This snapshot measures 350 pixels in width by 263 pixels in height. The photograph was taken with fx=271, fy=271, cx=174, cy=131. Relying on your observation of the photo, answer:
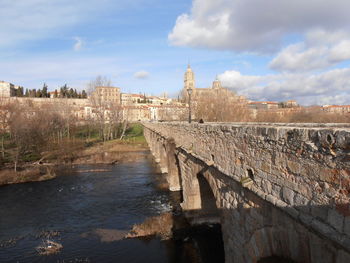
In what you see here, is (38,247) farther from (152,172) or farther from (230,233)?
Answer: (152,172)

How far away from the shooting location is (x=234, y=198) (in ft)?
18.8

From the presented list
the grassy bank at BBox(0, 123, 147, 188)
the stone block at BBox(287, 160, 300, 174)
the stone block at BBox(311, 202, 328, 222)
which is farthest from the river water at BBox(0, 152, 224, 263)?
the stone block at BBox(311, 202, 328, 222)

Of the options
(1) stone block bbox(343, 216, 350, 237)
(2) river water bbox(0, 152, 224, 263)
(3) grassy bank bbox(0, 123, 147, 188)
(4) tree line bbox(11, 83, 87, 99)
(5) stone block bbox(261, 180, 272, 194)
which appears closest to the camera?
(1) stone block bbox(343, 216, 350, 237)

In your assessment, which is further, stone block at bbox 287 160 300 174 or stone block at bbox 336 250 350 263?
stone block at bbox 287 160 300 174

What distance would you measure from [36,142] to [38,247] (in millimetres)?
22923

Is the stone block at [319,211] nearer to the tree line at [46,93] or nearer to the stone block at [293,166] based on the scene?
the stone block at [293,166]

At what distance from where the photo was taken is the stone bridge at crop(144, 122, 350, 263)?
289 centimetres

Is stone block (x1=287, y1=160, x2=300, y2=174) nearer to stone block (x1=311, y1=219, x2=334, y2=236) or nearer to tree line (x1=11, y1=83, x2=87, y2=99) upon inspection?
stone block (x1=311, y1=219, x2=334, y2=236)

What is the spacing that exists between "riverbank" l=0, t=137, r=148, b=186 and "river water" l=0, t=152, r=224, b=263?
1657 mm

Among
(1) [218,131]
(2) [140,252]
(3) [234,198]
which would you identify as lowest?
(2) [140,252]

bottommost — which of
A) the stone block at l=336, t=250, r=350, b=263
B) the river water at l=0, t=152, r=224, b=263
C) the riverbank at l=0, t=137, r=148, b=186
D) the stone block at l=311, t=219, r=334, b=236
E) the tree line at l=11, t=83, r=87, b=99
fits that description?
the river water at l=0, t=152, r=224, b=263

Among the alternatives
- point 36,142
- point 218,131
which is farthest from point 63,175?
point 218,131

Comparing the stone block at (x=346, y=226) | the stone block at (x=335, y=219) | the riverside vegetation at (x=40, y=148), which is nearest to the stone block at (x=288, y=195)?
the stone block at (x=335, y=219)

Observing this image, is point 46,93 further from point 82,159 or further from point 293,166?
point 293,166
